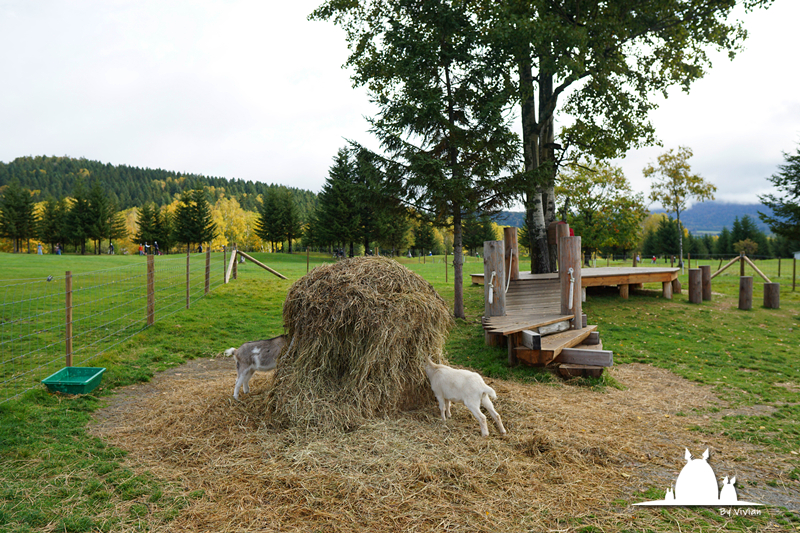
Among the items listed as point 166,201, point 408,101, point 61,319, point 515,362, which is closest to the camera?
point 515,362

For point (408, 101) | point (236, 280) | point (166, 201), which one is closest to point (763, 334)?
point (408, 101)

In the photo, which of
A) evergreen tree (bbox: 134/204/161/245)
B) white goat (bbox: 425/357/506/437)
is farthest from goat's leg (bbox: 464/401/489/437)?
evergreen tree (bbox: 134/204/161/245)

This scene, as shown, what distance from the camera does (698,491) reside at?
12.3ft

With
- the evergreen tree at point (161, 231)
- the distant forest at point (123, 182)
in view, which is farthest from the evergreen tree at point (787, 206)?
the distant forest at point (123, 182)

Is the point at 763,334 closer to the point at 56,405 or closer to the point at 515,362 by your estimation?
the point at 515,362

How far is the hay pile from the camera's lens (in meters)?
5.03

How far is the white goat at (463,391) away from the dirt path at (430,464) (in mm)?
186

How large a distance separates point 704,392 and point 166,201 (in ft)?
454

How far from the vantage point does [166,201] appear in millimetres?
124625

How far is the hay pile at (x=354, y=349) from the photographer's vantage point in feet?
16.5

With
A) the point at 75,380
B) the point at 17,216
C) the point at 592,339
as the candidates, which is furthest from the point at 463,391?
the point at 17,216

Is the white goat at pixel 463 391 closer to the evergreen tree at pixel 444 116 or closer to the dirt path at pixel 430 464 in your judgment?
the dirt path at pixel 430 464

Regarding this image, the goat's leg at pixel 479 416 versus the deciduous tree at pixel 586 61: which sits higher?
the deciduous tree at pixel 586 61

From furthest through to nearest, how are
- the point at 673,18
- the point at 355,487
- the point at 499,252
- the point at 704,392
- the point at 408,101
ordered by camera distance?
the point at 673,18
the point at 408,101
the point at 499,252
the point at 704,392
the point at 355,487
